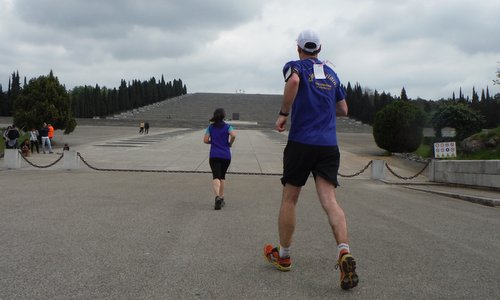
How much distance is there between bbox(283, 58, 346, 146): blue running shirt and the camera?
3.93 m

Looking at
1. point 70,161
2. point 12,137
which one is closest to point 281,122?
point 70,161

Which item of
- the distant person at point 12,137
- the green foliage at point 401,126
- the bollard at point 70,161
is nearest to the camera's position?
the bollard at point 70,161

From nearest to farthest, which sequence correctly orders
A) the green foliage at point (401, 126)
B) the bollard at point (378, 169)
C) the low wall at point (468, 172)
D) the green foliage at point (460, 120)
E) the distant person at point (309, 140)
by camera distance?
the distant person at point (309, 140) → the low wall at point (468, 172) → the bollard at point (378, 169) → the green foliage at point (460, 120) → the green foliage at point (401, 126)

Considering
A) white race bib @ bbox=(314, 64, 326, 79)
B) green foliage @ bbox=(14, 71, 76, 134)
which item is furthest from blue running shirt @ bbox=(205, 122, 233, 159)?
green foliage @ bbox=(14, 71, 76, 134)

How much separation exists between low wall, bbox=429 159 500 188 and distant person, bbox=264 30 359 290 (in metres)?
9.24

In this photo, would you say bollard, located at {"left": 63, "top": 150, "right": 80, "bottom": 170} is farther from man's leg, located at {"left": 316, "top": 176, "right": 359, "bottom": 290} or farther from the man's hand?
man's leg, located at {"left": 316, "top": 176, "right": 359, "bottom": 290}

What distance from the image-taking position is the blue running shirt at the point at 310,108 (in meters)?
3.93

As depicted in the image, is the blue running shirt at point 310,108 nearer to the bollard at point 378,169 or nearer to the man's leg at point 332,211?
the man's leg at point 332,211

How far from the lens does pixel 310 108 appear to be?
3.96 meters

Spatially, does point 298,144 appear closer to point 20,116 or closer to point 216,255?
point 216,255

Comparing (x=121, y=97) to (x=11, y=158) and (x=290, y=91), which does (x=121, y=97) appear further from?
(x=290, y=91)

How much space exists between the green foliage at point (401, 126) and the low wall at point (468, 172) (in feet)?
32.6

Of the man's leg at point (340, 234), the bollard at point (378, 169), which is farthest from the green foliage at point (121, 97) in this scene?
the man's leg at point (340, 234)

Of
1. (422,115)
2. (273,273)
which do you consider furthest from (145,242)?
(422,115)
